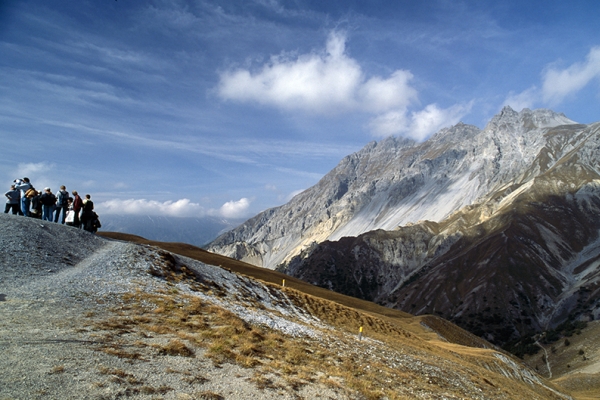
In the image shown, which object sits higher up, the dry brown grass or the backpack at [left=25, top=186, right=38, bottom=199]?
the backpack at [left=25, top=186, right=38, bottom=199]

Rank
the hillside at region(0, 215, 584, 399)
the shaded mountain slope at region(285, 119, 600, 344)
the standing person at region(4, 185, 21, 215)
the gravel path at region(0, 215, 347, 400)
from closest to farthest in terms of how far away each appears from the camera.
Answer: the gravel path at region(0, 215, 347, 400) → the hillside at region(0, 215, 584, 399) → the standing person at region(4, 185, 21, 215) → the shaded mountain slope at region(285, 119, 600, 344)

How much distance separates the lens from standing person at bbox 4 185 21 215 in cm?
2555

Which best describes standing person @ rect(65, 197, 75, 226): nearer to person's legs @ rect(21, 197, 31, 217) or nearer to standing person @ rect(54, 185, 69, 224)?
standing person @ rect(54, 185, 69, 224)

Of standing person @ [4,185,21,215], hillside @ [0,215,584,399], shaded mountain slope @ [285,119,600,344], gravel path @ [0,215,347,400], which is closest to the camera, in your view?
gravel path @ [0,215,347,400]

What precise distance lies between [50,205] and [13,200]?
2.35 metres

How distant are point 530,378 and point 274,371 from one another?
35.8 metres

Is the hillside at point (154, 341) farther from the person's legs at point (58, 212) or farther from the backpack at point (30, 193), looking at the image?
the backpack at point (30, 193)

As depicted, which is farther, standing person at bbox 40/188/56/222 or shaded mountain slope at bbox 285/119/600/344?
shaded mountain slope at bbox 285/119/600/344

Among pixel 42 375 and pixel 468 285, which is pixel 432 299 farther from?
pixel 42 375

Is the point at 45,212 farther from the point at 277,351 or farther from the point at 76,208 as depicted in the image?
the point at 277,351

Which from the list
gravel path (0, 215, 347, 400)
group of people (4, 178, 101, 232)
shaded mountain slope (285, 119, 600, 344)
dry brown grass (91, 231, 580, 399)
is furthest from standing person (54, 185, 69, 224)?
shaded mountain slope (285, 119, 600, 344)

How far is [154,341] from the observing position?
12367mm

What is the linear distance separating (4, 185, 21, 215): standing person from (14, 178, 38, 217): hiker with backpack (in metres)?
0.26

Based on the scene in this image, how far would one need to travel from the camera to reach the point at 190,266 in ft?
91.5
